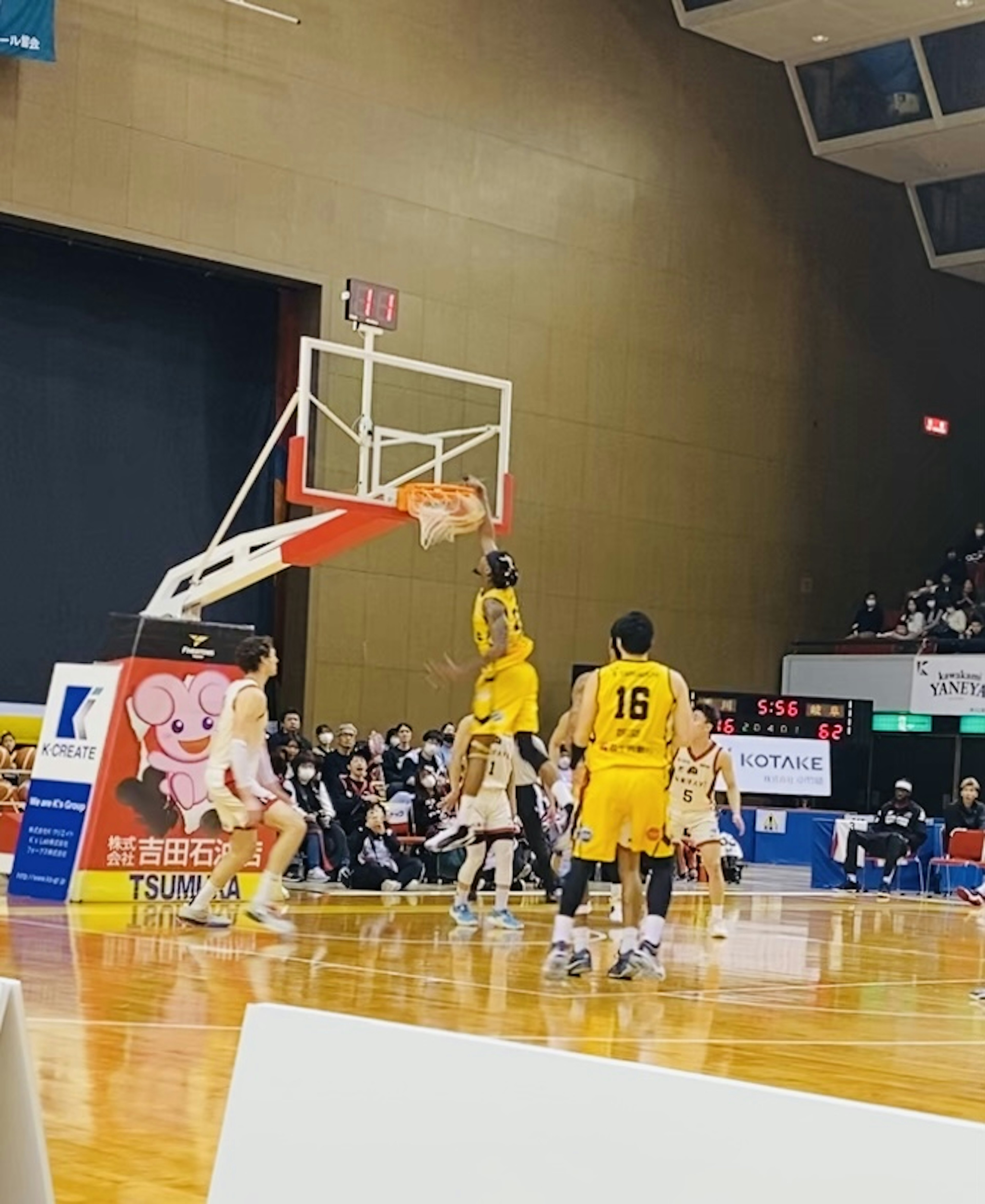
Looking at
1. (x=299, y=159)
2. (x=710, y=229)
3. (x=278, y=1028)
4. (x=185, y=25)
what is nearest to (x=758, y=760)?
(x=710, y=229)

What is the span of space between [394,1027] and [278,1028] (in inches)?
9.4

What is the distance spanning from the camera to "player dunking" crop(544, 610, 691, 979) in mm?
10164

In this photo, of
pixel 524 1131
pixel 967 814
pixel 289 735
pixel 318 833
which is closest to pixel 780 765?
pixel 967 814

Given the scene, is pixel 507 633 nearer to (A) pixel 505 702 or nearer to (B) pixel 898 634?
(A) pixel 505 702

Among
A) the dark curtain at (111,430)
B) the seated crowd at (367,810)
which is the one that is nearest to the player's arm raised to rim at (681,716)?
the seated crowd at (367,810)

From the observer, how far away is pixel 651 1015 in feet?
29.9

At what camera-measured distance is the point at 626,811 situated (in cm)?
1020

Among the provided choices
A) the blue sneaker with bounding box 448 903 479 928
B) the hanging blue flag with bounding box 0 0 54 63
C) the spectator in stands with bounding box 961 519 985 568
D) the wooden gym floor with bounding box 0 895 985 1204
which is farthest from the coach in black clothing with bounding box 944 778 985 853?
the hanging blue flag with bounding box 0 0 54 63

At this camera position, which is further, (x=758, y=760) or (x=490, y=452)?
(x=758, y=760)

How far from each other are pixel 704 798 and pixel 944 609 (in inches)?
634

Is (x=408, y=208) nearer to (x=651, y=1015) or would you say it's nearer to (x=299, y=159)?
(x=299, y=159)

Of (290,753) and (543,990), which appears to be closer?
(543,990)

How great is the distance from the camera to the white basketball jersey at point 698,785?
14391 millimetres

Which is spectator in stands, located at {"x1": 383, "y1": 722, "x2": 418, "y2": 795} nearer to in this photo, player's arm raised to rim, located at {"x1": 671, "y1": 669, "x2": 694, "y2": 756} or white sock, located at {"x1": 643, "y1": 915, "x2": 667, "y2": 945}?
white sock, located at {"x1": 643, "y1": 915, "x2": 667, "y2": 945}
